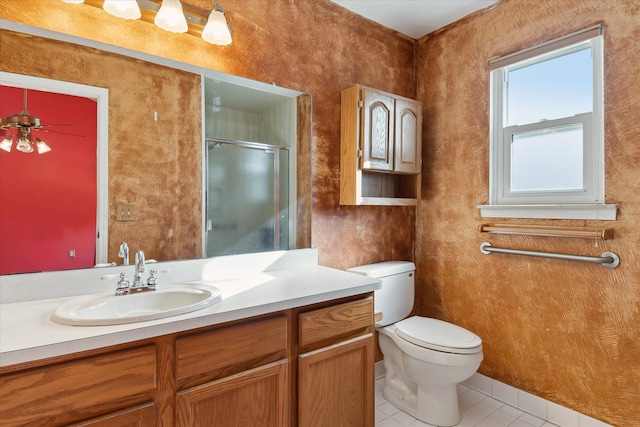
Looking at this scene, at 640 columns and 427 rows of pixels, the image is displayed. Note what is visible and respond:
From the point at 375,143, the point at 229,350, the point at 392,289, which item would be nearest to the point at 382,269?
the point at 392,289

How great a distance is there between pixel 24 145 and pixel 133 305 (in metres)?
0.68

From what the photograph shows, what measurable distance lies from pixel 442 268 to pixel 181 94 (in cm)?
189

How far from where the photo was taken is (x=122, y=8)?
1355mm

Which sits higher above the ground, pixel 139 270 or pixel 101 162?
pixel 101 162

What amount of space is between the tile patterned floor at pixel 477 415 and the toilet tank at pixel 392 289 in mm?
479

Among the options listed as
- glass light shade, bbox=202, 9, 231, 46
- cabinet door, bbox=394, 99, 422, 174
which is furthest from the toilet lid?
glass light shade, bbox=202, 9, 231, 46

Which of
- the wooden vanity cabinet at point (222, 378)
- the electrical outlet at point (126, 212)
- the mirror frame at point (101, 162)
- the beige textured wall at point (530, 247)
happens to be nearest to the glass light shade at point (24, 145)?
the mirror frame at point (101, 162)

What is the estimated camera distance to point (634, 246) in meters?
1.56

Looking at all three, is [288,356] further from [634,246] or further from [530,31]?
[530,31]

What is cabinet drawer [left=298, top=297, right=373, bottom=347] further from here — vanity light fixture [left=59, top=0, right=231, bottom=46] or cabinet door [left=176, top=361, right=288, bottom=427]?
vanity light fixture [left=59, top=0, right=231, bottom=46]

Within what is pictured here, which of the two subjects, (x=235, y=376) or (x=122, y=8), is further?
(x=122, y=8)

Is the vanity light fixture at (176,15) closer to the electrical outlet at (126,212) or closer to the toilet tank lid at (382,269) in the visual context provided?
the electrical outlet at (126,212)

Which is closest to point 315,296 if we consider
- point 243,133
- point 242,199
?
point 242,199

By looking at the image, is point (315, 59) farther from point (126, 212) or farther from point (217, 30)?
point (126, 212)
